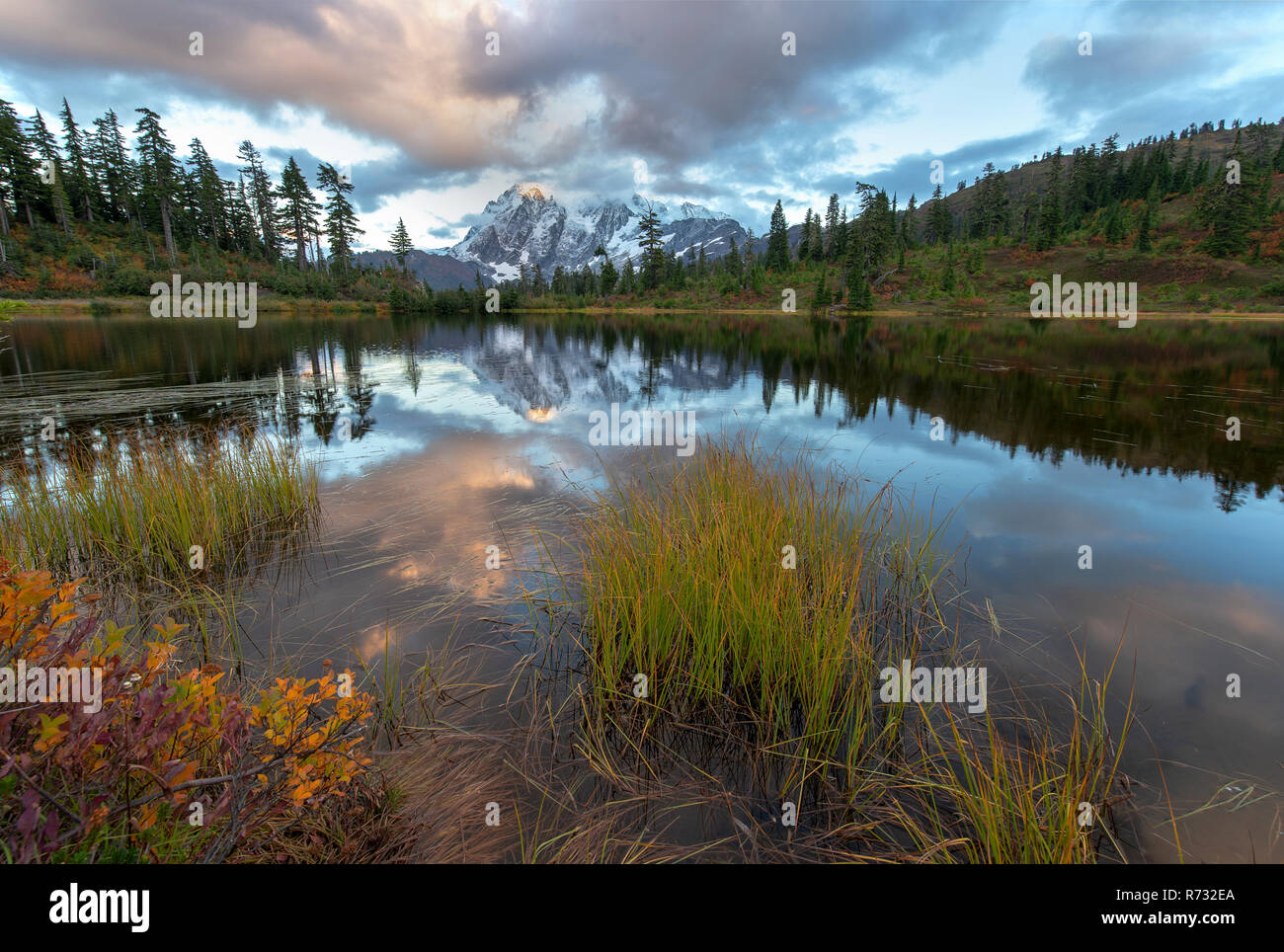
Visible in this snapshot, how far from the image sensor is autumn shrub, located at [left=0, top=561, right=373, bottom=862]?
67.6 inches

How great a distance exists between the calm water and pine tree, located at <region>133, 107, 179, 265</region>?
211 feet

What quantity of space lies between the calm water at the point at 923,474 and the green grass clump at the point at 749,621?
918mm

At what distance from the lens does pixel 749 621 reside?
12.4 feet

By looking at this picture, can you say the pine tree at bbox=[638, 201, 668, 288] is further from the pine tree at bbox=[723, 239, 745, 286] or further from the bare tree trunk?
the bare tree trunk

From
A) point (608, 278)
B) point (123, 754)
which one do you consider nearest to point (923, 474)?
point (123, 754)

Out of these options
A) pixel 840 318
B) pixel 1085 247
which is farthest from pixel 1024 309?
pixel 1085 247

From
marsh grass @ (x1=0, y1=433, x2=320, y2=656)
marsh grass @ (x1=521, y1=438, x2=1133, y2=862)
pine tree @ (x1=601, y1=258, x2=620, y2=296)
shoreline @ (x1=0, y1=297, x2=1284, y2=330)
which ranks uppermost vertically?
pine tree @ (x1=601, y1=258, x2=620, y2=296)

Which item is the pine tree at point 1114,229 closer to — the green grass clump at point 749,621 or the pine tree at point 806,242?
the pine tree at point 806,242

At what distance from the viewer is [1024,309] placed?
59.3m

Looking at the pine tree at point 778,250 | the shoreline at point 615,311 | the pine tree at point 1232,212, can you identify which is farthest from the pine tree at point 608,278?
the pine tree at point 1232,212

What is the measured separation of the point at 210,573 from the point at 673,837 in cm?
553

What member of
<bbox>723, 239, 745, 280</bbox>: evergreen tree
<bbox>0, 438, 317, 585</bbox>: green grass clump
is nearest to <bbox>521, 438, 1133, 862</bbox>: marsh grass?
<bbox>0, 438, 317, 585</bbox>: green grass clump

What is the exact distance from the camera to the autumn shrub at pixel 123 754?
172 centimetres
